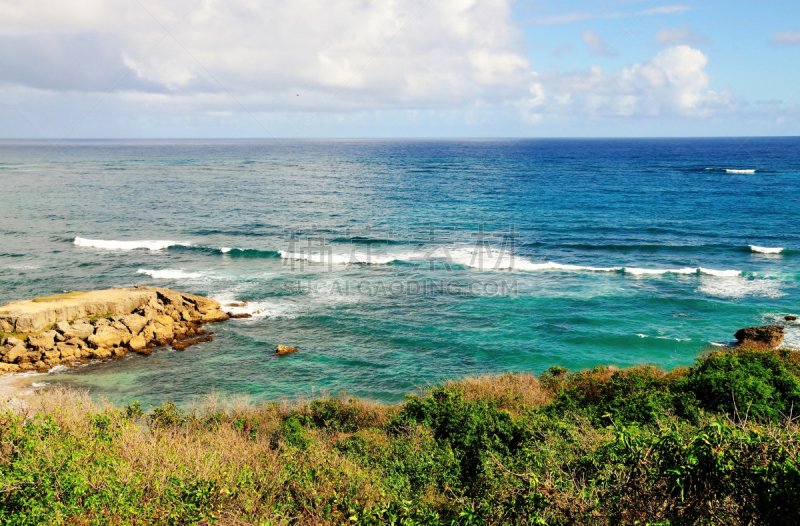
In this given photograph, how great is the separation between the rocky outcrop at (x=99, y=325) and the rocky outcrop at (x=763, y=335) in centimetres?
3029

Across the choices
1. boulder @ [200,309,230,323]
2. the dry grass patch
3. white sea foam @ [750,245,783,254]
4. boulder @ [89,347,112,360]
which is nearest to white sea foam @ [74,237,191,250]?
boulder @ [200,309,230,323]

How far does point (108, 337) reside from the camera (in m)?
27.9

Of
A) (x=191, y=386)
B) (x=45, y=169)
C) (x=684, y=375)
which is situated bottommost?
(x=191, y=386)

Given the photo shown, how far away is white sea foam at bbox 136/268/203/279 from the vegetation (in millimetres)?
22745

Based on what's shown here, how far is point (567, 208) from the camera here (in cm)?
6631

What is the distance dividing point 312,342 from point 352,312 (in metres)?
4.79

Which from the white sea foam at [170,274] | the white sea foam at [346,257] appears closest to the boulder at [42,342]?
the white sea foam at [170,274]

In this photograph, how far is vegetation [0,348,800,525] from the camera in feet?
28.4

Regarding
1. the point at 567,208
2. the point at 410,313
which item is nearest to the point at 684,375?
the point at 410,313

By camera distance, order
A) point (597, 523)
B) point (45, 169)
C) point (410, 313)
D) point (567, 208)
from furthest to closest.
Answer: point (45, 169) → point (567, 208) → point (410, 313) → point (597, 523)

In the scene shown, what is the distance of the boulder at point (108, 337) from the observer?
27406 mm

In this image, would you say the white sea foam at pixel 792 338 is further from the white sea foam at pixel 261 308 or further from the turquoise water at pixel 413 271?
the white sea foam at pixel 261 308

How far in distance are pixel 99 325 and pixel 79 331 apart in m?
1.00

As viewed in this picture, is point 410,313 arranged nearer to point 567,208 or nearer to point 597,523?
point 597,523
